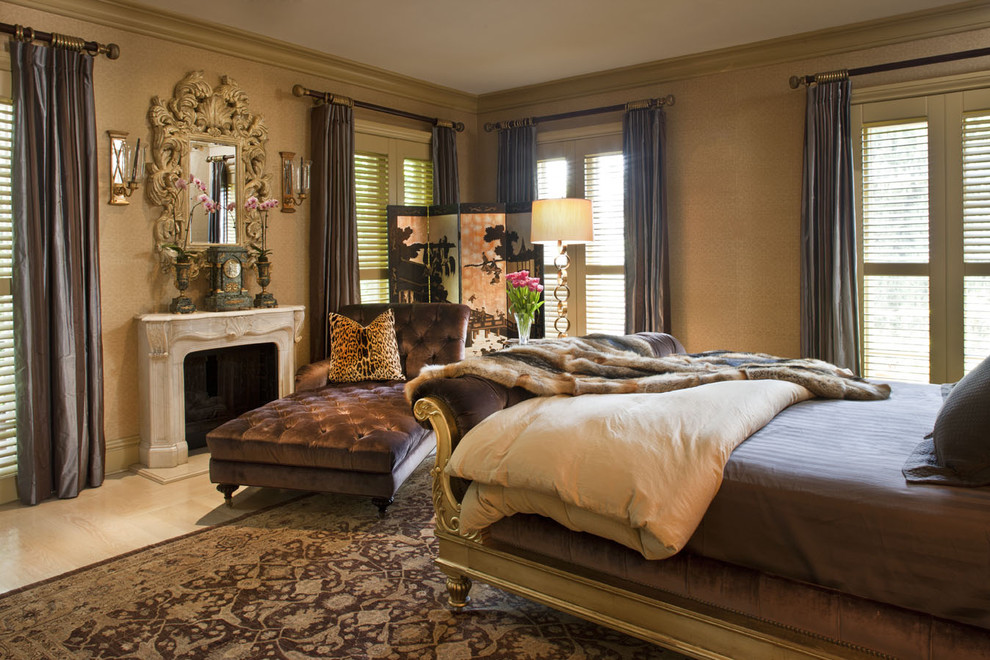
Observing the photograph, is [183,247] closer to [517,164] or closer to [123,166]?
[123,166]

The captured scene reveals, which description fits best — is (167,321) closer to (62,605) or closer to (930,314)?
(62,605)

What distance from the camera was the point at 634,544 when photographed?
1748mm

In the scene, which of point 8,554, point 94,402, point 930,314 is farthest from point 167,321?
point 930,314

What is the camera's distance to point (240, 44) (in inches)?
174

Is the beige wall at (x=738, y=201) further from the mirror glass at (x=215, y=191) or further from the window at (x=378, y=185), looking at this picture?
the mirror glass at (x=215, y=191)

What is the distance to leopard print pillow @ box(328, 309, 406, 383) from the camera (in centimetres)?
415

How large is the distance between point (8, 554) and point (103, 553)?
0.39m

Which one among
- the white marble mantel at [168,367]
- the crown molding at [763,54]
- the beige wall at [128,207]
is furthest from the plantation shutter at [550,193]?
the white marble mantel at [168,367]

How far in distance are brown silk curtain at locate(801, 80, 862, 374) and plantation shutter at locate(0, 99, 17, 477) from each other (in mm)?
4496

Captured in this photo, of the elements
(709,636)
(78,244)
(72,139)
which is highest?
(72,139)

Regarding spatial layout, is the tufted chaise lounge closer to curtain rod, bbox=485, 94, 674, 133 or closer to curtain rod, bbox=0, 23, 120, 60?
curtain rod, bbox=0, 23, 120, 60

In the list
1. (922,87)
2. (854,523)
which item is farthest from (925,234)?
(854,523)

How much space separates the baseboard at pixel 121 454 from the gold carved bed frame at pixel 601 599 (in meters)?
2.58

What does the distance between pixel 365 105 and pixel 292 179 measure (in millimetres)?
913
